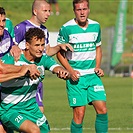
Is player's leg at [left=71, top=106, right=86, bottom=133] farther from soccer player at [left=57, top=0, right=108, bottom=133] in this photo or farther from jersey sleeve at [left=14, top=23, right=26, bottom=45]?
jersey sleeve at [left=14, top=23, right=26, bottom=45]

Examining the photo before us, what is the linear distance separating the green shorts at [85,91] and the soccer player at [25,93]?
1.62 metres

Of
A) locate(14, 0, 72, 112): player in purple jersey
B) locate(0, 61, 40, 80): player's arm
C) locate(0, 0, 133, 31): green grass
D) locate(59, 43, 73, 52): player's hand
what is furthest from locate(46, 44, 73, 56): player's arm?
locate(0, 0, 133, 31): green grass

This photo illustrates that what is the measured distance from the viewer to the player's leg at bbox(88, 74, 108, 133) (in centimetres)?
941

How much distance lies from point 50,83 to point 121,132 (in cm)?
1013

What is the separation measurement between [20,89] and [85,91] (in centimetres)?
190

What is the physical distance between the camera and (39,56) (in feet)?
25.4

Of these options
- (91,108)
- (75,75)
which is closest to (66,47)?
(75,75)

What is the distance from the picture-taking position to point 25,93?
25.8ft

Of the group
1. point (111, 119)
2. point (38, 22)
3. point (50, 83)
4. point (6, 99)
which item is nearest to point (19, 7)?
point (50, 83)

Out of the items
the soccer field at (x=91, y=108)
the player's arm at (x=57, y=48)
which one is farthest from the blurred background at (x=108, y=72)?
the player's arm at (x=57, y=48)

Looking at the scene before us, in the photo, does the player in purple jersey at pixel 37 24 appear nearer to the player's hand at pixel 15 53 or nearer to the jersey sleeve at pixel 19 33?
the jersey sleeve at pixel 19 33

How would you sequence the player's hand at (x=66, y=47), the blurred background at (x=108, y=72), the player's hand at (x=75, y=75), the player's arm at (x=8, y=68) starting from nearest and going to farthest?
the player's arm at (x=8, y=68)
the player's hand at (x=66, y=47)
the player's hand at (x=75, y=75)
the blurred background at (x=108, y=72)

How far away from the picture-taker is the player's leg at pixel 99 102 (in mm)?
9406

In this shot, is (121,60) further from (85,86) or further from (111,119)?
(85,86)
